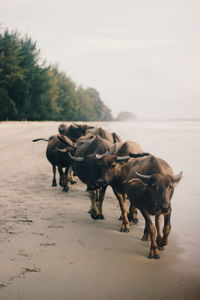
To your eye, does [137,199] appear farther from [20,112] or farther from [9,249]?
[20,112]

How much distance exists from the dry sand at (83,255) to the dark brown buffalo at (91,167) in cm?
33

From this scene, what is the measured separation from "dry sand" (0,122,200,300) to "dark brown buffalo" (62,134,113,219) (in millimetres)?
330

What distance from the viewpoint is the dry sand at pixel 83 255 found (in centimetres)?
460

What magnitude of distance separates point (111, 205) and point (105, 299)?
5134mm

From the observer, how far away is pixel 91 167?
8.00m

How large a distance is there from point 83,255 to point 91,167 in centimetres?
259

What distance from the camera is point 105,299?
4.39 m

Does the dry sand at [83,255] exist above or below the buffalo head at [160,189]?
below

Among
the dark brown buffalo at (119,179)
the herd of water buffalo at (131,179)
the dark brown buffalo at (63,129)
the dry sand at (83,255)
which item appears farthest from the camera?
the dark brown buffalo at (63,129)

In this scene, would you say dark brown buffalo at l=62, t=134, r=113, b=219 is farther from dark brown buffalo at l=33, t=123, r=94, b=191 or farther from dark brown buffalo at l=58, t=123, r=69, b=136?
dark brown buffalo at l=58, t=123, r=69, b=136

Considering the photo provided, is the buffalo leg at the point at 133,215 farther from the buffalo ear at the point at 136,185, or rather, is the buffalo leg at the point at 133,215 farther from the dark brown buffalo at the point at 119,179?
the buffalo ear at the point at 136,185

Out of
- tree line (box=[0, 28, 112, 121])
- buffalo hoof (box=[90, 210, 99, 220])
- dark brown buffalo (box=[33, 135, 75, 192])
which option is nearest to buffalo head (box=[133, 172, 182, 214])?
buffalo hoof (box=[90, 210, 99, 220])

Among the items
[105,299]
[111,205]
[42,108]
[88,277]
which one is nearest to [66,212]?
[111,205]

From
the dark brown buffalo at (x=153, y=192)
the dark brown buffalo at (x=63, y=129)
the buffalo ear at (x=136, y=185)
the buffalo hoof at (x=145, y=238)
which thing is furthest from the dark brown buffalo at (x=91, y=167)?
the dark brown buffalo at (x=63, y=129)
